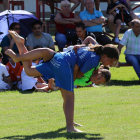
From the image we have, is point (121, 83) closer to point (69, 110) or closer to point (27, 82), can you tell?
point (27, 82)

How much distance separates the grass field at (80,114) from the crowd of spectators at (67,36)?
0.71 meters

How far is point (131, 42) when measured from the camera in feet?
33.7

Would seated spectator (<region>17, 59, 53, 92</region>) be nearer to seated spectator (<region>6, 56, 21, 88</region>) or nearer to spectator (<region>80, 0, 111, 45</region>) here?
seated spectator (<region>6, 56, 21, 88</region>)

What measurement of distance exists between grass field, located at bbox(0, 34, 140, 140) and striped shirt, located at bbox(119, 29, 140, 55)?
1475 mm

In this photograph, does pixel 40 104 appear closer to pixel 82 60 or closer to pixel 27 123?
pixel 27 123

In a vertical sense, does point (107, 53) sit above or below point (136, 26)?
above

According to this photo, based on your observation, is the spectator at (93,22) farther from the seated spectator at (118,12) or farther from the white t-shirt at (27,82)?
the white t-shirt at (27,82)

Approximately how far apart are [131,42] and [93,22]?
4.55 ft

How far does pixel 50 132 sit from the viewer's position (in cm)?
510

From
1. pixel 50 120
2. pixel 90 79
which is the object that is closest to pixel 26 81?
pixel 50 120

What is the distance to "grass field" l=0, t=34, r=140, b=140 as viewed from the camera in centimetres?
493

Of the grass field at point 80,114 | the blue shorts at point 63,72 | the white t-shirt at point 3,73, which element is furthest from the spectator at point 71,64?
the white t-shirt at point 3,73

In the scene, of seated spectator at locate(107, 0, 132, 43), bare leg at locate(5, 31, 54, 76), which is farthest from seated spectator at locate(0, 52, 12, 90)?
Answer: seated spectator at locate(107, 0, 132, 43)

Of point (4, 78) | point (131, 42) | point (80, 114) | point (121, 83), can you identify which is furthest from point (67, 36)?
point (80, 114)
